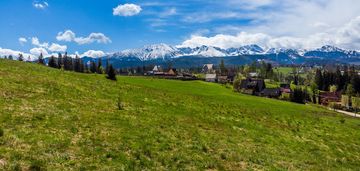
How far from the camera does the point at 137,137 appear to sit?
72.5 ft

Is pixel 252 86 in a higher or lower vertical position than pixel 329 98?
higher

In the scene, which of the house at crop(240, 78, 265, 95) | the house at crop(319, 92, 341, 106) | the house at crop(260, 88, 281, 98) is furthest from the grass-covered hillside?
the house at crop(319, 92, 341, 106)

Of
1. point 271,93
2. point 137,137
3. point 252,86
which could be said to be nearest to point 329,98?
point 271,93

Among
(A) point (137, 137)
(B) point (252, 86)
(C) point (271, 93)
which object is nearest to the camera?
(A) point (137, 137)

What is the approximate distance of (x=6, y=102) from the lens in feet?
81.0

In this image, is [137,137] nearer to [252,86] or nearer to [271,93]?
[271,93]

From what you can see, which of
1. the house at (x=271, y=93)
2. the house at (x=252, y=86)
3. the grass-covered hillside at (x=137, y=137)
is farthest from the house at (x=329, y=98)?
the grass-covered hillside at (x=137, y=137)

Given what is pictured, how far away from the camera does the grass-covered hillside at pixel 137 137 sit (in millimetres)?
17172

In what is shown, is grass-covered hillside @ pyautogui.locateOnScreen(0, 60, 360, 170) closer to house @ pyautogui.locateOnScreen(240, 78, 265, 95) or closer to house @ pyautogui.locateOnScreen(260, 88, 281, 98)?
house @ pyautogui.locateOnScreen(260, 88, 281, 98)

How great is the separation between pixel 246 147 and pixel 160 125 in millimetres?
7350

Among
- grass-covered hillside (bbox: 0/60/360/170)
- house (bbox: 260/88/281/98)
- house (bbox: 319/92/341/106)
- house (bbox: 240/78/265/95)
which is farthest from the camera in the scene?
house (bbox: 319/92/341/106)

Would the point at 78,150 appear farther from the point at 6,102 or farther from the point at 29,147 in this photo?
the point at 6,102

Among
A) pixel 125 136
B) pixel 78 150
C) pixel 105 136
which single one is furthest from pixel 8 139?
pixel 125 136

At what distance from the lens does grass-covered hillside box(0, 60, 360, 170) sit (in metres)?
17.2
